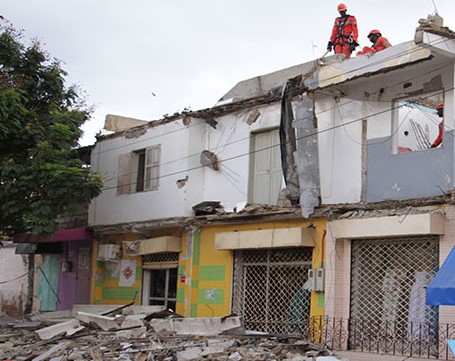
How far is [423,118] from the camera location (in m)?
14.6

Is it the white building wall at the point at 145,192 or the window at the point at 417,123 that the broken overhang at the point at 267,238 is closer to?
the white building wall at the point at 145,192

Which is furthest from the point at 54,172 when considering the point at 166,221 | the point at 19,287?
the point at 19,287

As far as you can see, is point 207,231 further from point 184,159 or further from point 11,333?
point 11,333

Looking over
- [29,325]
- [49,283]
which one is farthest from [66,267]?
[29,325]

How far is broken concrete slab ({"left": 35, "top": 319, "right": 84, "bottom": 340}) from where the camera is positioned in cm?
1479

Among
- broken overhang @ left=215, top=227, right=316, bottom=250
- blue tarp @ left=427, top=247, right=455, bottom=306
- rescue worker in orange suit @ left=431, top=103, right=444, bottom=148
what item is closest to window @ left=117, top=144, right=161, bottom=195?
broken overhang @ left=215, top=227, right=316, bottom=250

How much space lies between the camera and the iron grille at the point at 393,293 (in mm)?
12344

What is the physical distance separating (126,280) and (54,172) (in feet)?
14.0

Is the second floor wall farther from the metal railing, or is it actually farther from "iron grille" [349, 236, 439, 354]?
the metal railing

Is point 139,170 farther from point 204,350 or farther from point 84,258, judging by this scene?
point 204,350

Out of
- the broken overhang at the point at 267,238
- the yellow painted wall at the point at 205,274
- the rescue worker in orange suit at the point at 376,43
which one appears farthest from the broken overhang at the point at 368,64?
the yellow painted wall at the point at 205,274

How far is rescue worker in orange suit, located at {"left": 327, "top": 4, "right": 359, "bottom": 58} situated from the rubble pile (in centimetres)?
583

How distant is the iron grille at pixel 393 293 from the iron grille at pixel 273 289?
1.18m

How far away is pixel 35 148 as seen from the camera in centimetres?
1591
